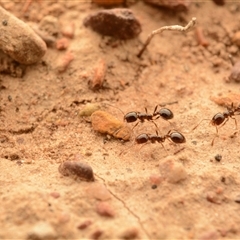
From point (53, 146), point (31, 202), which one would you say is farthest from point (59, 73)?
point (31, 202)

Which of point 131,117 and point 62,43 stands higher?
point 62,43

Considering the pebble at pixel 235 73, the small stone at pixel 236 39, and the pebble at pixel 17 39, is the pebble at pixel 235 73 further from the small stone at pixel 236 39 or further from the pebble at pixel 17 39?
the pebble at pixel 17 39

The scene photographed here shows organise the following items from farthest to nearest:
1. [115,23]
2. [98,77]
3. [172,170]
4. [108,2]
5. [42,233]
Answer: [108,2], [115,23], [98,77], [172,170], [42,233]

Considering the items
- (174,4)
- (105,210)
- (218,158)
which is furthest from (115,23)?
(105,210)

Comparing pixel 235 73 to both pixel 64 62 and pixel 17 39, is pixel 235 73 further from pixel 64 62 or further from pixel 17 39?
pixel 17 39

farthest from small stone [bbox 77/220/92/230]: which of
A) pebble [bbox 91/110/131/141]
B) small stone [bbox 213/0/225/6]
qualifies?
small stone [bbox 213/0/225/6]

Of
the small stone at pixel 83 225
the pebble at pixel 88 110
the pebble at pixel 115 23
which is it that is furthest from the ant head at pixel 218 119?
the small stone at pixel 83 225

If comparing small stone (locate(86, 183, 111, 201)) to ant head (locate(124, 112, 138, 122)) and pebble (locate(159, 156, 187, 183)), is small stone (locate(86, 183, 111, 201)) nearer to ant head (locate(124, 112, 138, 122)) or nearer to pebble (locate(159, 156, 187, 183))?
pebble (locate(159, 156, 187, 183))

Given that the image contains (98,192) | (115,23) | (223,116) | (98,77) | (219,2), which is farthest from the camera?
(219,2)
